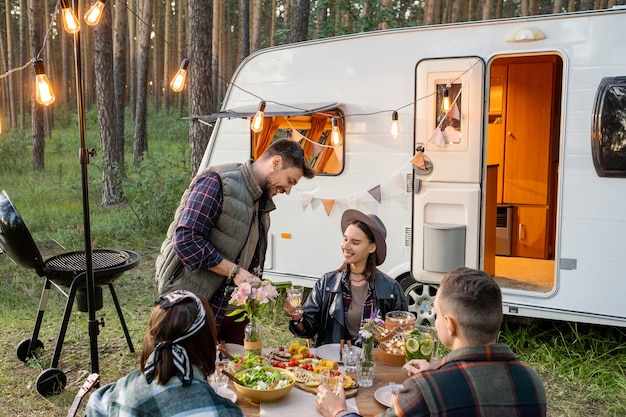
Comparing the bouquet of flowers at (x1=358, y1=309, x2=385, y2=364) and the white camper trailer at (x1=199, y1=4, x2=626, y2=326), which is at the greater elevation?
the white camper trailer at (x1=199, y1=4, x2=626, y2=326)

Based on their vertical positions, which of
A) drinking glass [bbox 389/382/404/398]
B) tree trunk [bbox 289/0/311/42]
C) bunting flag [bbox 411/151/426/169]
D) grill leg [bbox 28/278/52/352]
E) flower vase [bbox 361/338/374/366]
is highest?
tree trunk [bbox 289/0/311/42]

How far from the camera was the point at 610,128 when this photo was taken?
452 centimetres

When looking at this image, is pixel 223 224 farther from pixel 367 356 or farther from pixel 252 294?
pixel 367 356

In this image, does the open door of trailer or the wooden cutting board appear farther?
the open door of trailer

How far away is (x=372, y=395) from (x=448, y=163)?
2907 mm

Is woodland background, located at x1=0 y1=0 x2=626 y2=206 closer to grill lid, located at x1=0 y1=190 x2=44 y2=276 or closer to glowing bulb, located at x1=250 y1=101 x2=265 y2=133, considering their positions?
grill lid, located at x1=0 y1=190 x2=44 y2=276

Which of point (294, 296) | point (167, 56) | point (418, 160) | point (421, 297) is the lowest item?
point (421, 297)

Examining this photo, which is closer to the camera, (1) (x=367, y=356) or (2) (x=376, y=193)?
(1) (x=367, y=356)

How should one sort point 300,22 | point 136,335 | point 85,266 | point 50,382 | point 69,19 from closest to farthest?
1. point 69,19
2. point 50,382
3. point 85,266
4. point 136,335
5. point 300,22

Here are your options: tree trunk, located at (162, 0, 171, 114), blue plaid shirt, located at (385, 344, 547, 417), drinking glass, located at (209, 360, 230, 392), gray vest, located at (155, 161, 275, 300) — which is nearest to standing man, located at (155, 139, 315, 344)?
gray vest, located at (155, 161, 275, 300)

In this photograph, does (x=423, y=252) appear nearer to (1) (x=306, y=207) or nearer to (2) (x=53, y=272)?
Result: (1) (x=306, y=207)

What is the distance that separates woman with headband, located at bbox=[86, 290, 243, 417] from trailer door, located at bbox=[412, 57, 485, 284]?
3.40 m

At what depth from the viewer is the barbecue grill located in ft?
14.0

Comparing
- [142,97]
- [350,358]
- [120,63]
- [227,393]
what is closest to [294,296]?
[350,358]
